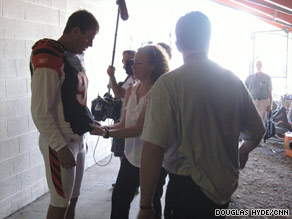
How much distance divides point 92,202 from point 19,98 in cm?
127

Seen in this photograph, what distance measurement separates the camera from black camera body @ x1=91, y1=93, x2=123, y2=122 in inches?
86.6

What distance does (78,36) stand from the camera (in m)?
1.75

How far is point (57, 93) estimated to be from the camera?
5.21ft

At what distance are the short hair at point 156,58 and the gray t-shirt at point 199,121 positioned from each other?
2.24 ft

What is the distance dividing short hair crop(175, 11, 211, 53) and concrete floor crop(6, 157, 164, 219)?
1979mm

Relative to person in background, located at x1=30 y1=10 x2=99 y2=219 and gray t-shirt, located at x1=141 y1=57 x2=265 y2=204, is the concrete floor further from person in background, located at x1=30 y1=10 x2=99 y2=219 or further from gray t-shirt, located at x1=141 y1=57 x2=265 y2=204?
gray t-shirt, located at x1=141 y1=57 x2=265 y2=204

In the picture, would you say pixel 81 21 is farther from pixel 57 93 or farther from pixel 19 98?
pixel 19 98

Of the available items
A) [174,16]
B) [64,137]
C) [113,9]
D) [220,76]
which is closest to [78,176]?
[64,137]

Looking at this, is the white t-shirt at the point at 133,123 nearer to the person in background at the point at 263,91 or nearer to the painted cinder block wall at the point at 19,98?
the painted cinder block wall at the point at 19,98

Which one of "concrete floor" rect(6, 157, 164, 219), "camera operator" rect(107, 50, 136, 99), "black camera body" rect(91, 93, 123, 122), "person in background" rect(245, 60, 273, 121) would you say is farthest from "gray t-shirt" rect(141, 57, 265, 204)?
"person in background" rect(245, 60, 273, 121)

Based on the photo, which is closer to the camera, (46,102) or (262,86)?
(46,102)

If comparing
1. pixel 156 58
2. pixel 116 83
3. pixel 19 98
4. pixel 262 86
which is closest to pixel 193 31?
pixel 156 58

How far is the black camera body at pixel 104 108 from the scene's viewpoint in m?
2.20

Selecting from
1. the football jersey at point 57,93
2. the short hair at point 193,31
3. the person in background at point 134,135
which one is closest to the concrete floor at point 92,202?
the person in background at point 134,135
